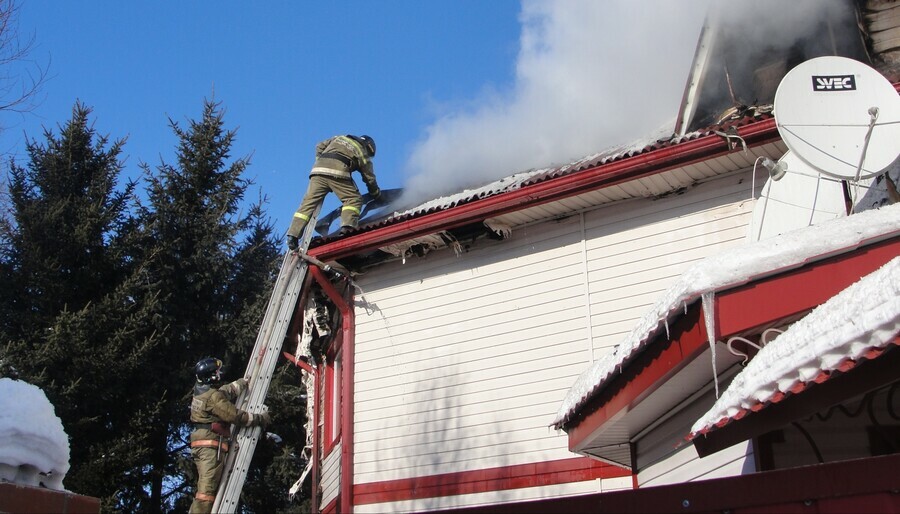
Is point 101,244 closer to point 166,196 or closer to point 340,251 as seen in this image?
point 166,196

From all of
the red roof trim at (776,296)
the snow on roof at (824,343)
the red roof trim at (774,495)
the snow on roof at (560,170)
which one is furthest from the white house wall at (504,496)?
the red roof trim at (774,495)

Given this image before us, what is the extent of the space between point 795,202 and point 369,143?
19.0 ft

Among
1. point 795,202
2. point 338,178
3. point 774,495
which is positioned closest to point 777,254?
point 774,495

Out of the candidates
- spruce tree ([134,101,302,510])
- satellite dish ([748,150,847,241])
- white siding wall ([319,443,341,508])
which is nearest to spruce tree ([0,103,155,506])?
spruce tree ([134,101,302,510])

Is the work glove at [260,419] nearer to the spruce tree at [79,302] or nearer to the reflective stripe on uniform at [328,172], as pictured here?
the reflective stripe on uniform at [328,172]

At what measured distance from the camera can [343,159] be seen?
11.0 meters

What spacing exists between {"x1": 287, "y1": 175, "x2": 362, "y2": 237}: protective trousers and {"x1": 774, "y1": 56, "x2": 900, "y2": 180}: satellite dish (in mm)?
5678

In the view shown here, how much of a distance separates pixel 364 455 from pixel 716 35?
6.00 m

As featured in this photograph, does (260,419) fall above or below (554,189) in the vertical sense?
below

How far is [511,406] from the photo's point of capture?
31.0ft

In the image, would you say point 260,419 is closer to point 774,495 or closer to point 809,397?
point 809,397

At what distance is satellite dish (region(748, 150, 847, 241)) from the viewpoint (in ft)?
22.7

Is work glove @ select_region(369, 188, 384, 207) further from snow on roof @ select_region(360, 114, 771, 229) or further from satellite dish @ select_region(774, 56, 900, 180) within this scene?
satellite dish @ select_region(774, 56, 900, 180)

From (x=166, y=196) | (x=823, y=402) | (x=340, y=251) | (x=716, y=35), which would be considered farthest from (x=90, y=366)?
(x=823, y=402)
